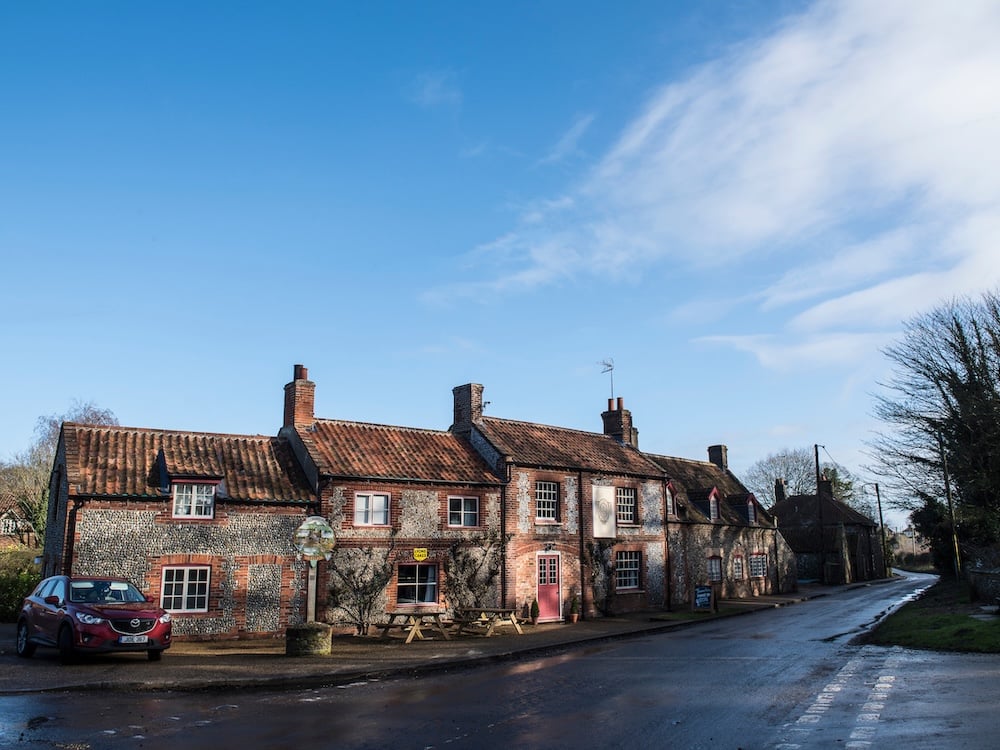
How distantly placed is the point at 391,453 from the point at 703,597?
13.7 m

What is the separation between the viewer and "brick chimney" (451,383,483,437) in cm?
3116

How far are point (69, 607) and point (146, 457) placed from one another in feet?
23.9

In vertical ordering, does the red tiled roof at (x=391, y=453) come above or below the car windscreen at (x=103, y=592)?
above

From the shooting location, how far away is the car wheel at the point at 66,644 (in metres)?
16.2

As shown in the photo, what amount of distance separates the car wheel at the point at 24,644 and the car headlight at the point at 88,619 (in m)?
2.41

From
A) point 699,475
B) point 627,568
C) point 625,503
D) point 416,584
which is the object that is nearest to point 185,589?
point 416,584

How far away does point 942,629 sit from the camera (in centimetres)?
2045

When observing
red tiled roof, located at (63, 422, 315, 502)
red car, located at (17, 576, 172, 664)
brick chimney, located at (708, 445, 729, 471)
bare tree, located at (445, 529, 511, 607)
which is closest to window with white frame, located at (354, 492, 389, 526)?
red tiled roof, located at (63, 422, 315, 502)

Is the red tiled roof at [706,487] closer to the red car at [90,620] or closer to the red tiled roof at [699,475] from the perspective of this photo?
the red tiled roof at [699,475]

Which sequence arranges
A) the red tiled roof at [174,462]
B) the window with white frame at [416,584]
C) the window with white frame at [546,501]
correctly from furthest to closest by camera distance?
the window with white frame at [546,501], the window with white frame at [416,584], the red tiled roof at [174,462]

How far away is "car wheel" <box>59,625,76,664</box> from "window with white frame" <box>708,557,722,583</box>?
28.2 meters

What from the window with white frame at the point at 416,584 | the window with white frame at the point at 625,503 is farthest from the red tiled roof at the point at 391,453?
the window with white frame at the point at 625,503

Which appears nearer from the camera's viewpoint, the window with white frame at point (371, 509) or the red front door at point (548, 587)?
the window with white frame at point (371, 509)

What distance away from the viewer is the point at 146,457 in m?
23.2
